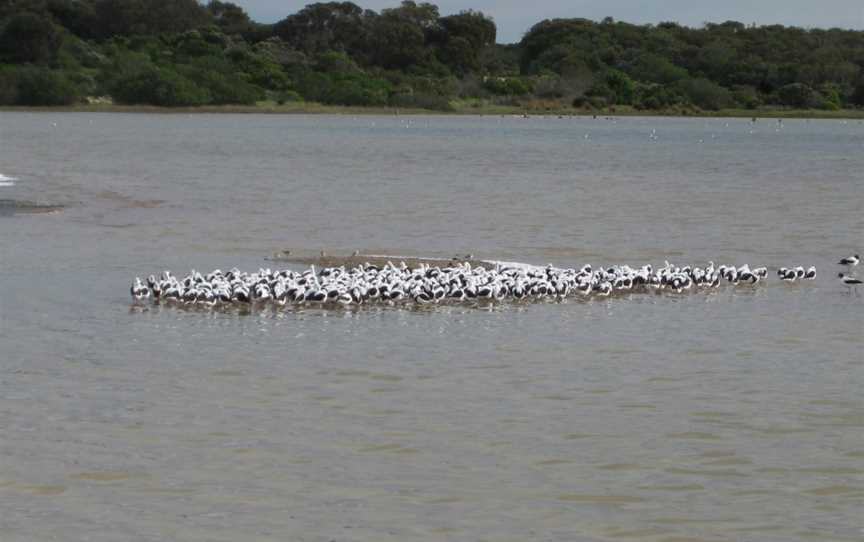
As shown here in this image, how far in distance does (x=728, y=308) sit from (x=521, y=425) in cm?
739

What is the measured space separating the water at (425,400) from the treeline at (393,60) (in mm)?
103021

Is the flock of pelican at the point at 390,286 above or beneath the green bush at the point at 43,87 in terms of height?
above

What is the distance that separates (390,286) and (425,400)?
17.8 ft

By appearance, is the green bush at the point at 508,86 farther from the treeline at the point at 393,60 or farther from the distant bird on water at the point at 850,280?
the distant bird on water at the point at 850,280

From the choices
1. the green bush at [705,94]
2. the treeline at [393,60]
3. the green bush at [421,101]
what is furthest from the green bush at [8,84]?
the green bush at [705,94]

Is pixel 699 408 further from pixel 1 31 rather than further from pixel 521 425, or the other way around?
pixel 1 31

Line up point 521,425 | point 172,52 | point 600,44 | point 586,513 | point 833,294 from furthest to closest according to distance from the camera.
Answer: point 600,44, point 172,52, point 833,294, point 521,425, point 586,513

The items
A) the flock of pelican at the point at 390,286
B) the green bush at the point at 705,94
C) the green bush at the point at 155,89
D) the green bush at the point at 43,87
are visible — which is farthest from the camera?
the green bush at the point at 705,94

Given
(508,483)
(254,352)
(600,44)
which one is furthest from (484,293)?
(600,44)

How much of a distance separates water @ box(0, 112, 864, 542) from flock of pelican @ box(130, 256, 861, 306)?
47cm

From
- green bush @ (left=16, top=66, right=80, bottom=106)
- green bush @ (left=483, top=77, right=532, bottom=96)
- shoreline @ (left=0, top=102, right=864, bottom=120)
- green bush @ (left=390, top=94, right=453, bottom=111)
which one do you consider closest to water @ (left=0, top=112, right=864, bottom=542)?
green bush @ (left=16, top=66, right=80, bottom=106)

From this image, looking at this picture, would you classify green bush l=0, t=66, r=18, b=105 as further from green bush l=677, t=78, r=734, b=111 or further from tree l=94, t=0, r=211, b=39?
green bush l=677, t=78, r=734, b=111

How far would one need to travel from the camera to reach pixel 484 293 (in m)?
18.6

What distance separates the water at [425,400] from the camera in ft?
31.6
